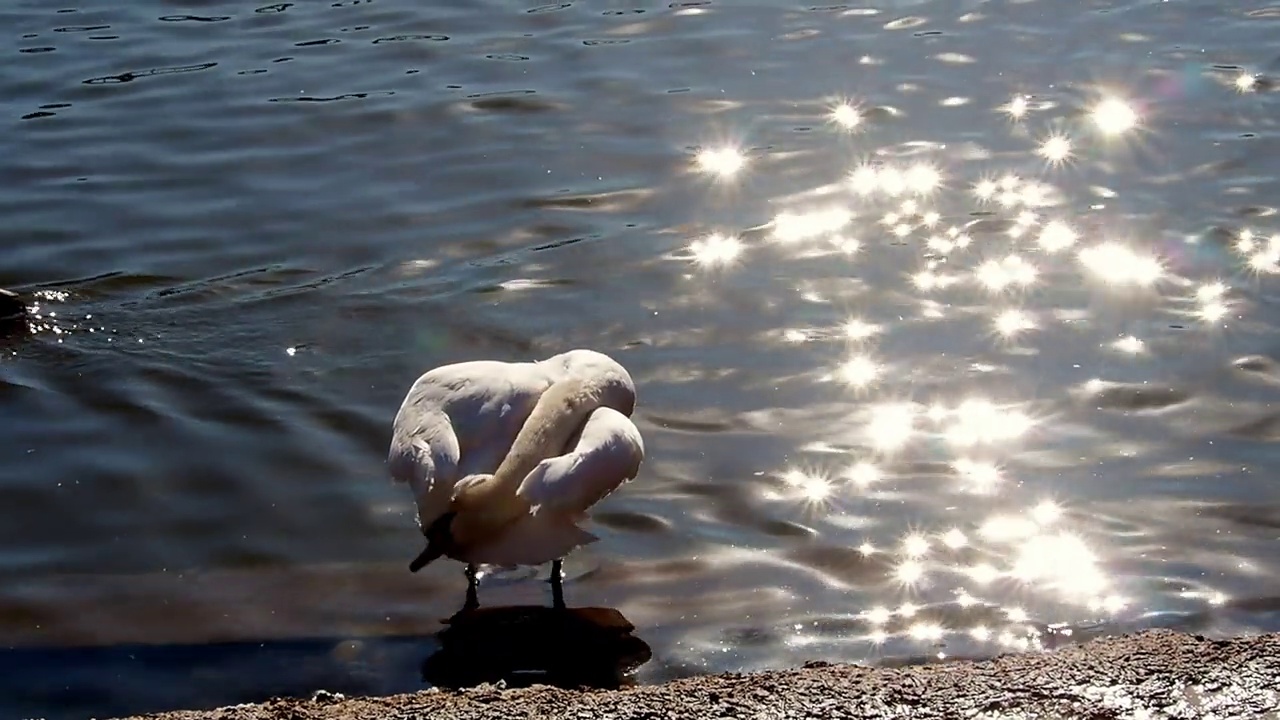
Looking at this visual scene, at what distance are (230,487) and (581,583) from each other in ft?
5.92

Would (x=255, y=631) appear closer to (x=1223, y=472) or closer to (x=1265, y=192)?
(x=1223, y=472)

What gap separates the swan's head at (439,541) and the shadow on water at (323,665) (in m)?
0.38

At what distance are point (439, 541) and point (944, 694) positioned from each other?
200 centimetres

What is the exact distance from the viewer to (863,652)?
6430 mm

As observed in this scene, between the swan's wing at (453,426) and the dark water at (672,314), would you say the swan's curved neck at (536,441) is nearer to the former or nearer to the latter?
the swan's wing at (453,426)

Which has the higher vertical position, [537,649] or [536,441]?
[536,441]

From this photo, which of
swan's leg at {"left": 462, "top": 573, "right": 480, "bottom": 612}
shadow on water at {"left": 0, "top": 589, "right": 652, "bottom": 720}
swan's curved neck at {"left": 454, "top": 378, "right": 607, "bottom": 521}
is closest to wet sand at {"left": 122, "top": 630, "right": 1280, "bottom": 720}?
shadow on water at {"left": 0, "top": 589, "right": 652, "bottom": 720}

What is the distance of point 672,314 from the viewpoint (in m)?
9.23

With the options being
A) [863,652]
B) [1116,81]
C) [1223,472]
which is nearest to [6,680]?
[863,652]

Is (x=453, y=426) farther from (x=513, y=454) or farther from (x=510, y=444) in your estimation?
(x=513, y=454)

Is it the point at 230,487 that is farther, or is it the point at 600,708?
the point at 230,487

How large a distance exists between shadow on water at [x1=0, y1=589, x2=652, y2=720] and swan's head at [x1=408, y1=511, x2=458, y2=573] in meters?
0.38

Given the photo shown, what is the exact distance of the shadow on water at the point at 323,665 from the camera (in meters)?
6.34

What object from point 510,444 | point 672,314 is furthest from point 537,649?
point 672,314
